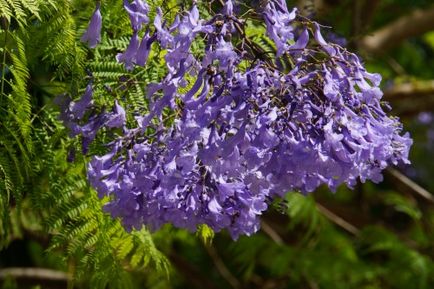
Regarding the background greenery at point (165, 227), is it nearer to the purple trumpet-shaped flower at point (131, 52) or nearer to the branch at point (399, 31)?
the branch at point (399, 31)

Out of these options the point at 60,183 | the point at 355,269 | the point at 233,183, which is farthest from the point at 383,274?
the point at 233,183

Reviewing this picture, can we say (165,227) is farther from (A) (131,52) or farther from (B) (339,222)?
(B) (339,222)

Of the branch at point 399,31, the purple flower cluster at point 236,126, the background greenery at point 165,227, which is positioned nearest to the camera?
the purple flower cluster at point 236,126

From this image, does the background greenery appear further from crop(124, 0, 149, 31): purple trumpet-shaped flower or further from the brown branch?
crop(124, 0, 149, 31): purple trumpet-shaped flower

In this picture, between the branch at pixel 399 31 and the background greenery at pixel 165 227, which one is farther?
the branch at pixel 399 31

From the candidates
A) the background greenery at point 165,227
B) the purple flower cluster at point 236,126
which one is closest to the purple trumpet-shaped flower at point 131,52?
the purple flower cluster at point 236,126

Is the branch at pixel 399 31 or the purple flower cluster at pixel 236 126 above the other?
the purple flower cluster at pixel 236 126
